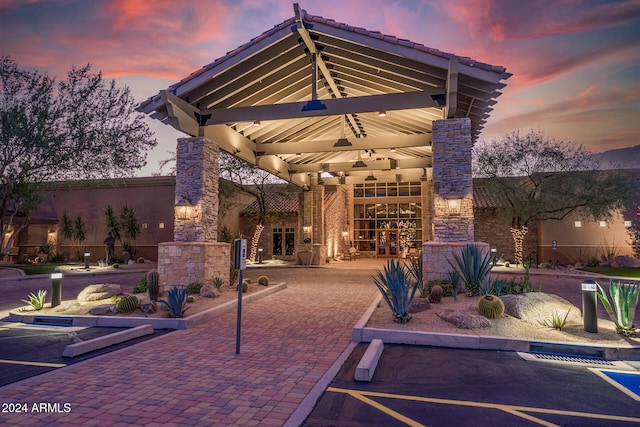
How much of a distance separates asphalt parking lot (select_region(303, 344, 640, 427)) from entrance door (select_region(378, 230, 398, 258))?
2386cm

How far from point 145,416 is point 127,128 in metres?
15.8

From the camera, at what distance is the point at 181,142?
11297 mm

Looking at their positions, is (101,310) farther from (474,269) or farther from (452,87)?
(452,87)

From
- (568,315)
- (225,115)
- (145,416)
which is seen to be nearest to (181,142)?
(225,115)

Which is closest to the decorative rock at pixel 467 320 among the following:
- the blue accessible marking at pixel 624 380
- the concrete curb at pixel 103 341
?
the blue accessible marking at pixel 624 380

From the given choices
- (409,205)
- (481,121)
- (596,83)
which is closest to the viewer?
(481,121)

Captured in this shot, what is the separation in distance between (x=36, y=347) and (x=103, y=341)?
107 centimetres

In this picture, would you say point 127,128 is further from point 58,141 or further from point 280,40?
point 280,40

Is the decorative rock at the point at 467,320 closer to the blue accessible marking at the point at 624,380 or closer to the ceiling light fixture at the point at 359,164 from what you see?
the blue accessible marking at the point at 624,380

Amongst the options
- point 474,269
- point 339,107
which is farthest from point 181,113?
point 474,269

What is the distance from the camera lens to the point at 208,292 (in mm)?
9656

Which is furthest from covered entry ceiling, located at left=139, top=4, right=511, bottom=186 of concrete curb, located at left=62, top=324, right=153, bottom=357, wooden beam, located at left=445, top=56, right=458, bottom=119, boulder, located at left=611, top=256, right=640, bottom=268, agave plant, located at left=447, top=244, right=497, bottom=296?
boulder, located at left=611, top=256, right=640, bottom=268

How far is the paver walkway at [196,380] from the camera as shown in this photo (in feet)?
11.0

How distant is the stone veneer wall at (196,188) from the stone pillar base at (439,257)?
644 centimetres
